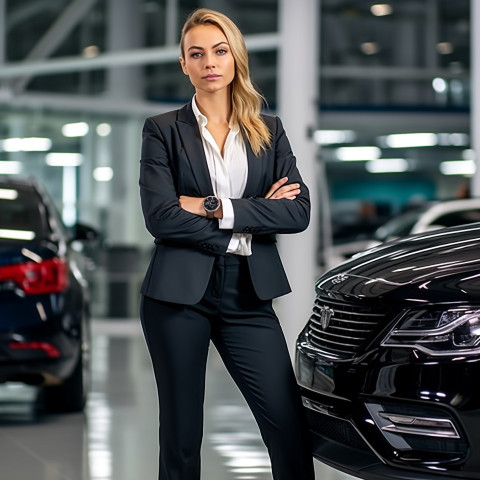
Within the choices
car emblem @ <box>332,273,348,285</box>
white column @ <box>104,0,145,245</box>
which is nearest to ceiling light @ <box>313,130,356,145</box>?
white column @ <box>104,0,145,245</box>

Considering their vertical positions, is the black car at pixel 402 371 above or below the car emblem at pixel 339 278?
below

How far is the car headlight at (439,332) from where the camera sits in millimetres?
3254

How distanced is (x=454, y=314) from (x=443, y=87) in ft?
96.0

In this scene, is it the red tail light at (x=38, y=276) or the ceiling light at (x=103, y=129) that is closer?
the red tail light at (x=38, y=276)

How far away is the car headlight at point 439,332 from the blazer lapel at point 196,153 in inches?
28.4

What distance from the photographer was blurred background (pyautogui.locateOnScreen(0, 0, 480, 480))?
721cm

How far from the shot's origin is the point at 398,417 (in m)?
3.33

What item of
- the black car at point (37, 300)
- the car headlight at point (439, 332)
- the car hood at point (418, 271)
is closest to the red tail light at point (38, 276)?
the black car at point (37, 300)

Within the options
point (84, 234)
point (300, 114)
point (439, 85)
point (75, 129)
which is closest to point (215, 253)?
point (84, 234)

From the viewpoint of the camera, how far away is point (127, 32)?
18.2m

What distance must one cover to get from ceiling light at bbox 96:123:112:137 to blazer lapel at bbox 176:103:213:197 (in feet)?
40.1

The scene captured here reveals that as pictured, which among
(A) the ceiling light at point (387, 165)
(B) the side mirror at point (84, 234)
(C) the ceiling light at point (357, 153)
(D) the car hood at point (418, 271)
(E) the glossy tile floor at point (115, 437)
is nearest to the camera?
(D) the car hood at point (418, 271)

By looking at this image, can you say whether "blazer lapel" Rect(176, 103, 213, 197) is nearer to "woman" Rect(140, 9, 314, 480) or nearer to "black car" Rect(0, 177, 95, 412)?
"woman" Rect(140, 9, 314, 480)

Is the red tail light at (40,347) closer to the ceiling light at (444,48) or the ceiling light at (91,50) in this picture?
the ceiling light at (91,50)
